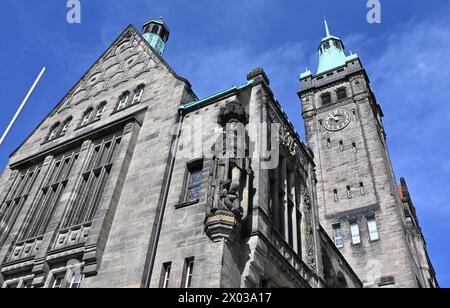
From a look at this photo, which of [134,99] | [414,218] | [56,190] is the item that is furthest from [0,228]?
[414,218]

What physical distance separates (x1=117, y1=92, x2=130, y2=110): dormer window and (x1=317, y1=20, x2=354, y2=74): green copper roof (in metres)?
35.5

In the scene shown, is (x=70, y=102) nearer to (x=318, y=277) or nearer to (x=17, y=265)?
(x=17, y=265)

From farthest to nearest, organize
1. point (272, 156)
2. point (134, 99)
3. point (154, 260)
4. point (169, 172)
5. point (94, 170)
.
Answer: point (134, 99) → point (94, 170) → point (272, 156) → point (169, 172) → point (154, 260)

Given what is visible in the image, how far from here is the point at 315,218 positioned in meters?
20.5

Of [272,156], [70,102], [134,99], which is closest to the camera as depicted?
[272,156]

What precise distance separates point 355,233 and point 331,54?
29788mm

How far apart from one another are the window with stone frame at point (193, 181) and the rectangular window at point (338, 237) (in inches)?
863

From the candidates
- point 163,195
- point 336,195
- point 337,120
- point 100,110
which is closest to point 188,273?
point 163,195

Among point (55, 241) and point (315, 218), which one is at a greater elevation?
point (315, 218)

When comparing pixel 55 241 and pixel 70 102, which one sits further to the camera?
pixel 70 102

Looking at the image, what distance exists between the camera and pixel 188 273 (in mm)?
13195
